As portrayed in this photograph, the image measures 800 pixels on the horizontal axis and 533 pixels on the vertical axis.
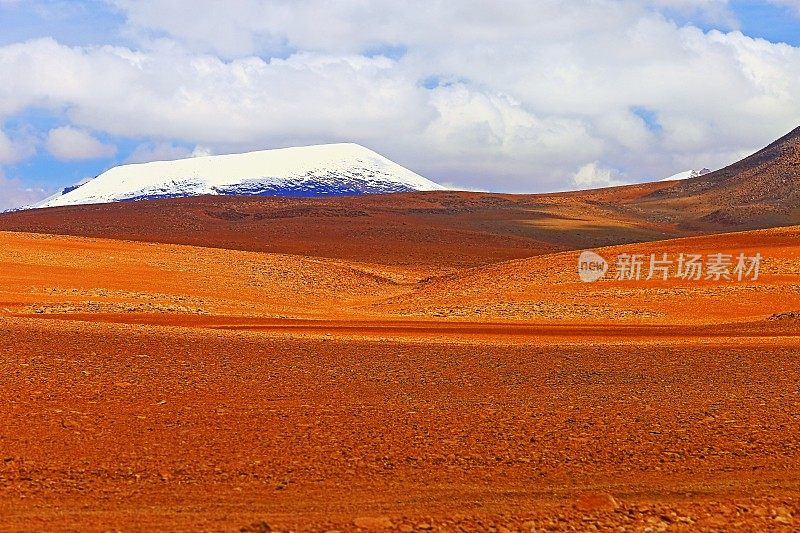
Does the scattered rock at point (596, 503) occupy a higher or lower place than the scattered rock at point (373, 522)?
higher

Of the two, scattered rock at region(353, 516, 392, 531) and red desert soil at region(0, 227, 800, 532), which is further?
red desert soil at region(0, 227, 800, 532)

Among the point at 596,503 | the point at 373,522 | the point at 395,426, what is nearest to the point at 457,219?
the point at 395,426

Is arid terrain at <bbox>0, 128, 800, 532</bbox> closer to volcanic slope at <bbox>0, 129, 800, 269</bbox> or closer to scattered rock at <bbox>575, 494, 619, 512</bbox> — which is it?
scattered rock at <bbox>575, 494, 619, 512</bbox>

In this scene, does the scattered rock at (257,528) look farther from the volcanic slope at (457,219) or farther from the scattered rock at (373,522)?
the volcanic slope at (457,219)

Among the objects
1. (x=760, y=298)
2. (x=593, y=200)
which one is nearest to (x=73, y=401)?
(x=760, y=298)

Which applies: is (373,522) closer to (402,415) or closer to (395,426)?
(395,426)

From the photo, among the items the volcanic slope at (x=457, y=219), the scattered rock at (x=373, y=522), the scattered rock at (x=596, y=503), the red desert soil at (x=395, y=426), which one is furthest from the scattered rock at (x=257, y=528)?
the volcanic slope at (x=457, y=219)

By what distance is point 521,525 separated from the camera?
22.5 feet

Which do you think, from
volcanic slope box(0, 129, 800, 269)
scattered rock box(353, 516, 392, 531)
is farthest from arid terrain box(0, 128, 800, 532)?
volcanic slope box(0, 129, 800, 269)

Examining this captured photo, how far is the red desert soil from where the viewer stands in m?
7.20

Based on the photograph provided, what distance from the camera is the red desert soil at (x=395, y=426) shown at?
284 inches

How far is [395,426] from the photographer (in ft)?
32.6

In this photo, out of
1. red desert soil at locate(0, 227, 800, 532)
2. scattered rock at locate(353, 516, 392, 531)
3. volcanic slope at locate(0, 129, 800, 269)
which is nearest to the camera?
scattered rock at locate(353, 516, 392, 531)

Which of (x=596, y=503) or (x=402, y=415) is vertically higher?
(x=402, y=415)
